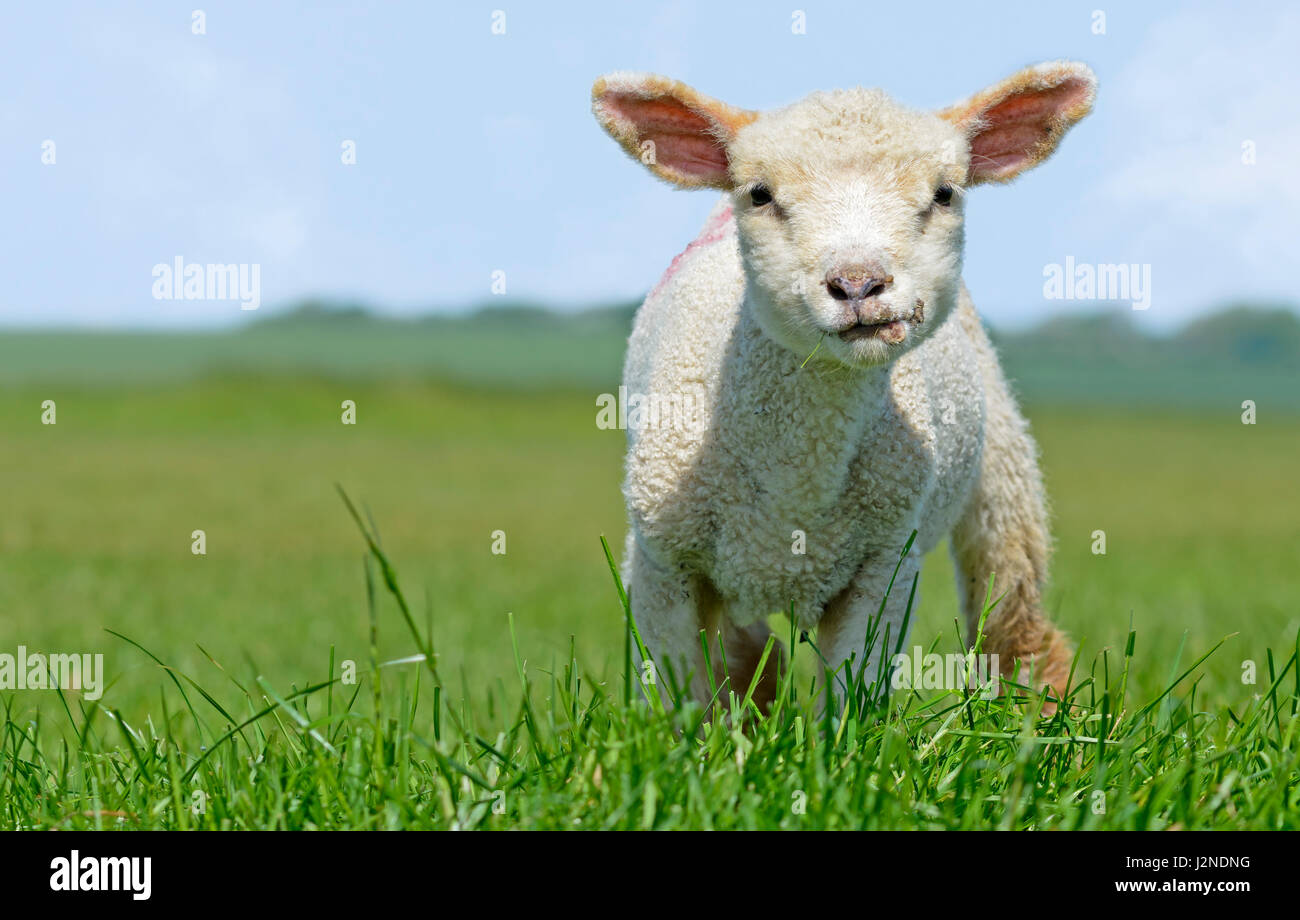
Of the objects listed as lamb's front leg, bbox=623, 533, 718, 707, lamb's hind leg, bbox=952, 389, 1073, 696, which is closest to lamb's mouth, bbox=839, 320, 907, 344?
lamb's front leg, bbox=623, 533, 718, 707

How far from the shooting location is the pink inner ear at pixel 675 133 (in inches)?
151

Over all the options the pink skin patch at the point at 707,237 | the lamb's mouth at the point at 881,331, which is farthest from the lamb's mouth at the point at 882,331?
the pink skin patch at the point at 707,237

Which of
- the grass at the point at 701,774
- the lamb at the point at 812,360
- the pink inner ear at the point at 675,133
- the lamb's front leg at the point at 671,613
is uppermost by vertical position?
the pink inner ear at the point at 675,133

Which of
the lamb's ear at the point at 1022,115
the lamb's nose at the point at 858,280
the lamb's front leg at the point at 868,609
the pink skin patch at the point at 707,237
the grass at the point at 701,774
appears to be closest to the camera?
the grass at the point at 701,774

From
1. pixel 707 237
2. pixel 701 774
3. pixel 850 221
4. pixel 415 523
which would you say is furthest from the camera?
pixel 415 523

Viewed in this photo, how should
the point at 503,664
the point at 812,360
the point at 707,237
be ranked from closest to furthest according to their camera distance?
the point at 812,360 < the point at 707,237 < the point at 503,664

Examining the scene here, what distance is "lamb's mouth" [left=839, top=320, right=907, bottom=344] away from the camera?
3383 mm

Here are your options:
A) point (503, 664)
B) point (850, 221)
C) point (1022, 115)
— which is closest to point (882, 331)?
point (850, 221)

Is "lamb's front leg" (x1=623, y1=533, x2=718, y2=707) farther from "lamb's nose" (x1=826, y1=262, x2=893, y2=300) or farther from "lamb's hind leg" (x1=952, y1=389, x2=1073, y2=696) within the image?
"lamb's hind leg" (x1=952, y1=389, x2=1073, y2=696)

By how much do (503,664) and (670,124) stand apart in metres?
4.69

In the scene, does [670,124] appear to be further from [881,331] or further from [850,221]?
[881,331]

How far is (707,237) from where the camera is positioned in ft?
16.7

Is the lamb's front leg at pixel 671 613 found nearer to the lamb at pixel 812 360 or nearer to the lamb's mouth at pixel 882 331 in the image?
the lamb at pixel 812 360
